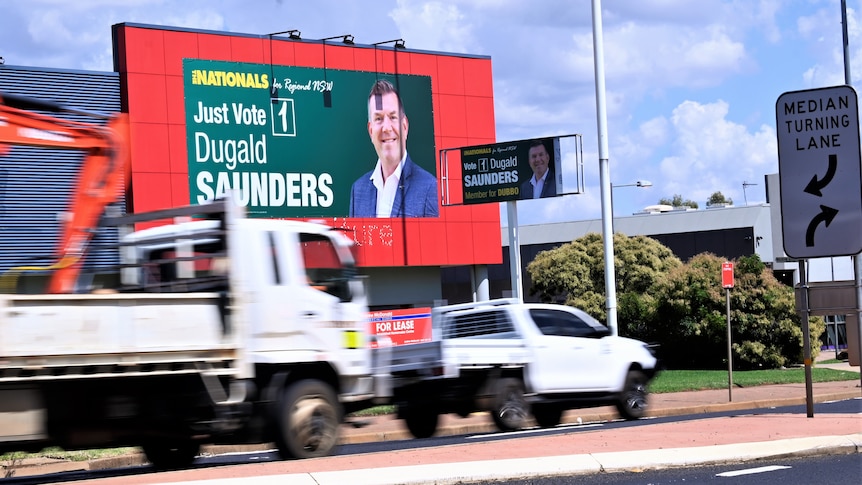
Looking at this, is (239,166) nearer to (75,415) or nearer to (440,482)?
(75,415)

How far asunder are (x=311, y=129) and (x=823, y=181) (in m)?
25.4

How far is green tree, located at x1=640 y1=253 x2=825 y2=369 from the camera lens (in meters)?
36.7

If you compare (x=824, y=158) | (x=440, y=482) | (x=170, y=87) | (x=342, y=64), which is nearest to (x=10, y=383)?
(x=440, y=482)

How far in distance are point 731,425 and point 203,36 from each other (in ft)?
87.8

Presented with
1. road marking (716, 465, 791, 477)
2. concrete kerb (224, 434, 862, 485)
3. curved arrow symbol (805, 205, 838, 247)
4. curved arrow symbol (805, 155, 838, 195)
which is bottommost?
road marking (716, 465, 791, 477)

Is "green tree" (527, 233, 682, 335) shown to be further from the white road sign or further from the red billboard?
the white road sign

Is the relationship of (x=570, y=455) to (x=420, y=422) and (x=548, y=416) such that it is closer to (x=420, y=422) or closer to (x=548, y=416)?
(x=420, y=422)

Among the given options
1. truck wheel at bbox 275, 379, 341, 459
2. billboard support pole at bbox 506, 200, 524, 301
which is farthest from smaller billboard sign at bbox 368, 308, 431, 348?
truck wheel at bbox 275, 379, 341, 459

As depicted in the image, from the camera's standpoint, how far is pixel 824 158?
48.1ft

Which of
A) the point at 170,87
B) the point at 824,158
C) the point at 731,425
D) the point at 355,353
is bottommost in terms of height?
the point at 731,425

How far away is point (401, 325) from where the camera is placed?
28.5m

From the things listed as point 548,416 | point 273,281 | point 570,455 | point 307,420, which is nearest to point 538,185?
point 548,416

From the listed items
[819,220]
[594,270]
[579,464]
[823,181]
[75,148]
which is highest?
[75,148]

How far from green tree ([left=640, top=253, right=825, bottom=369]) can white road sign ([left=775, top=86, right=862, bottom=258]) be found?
73.4ft
